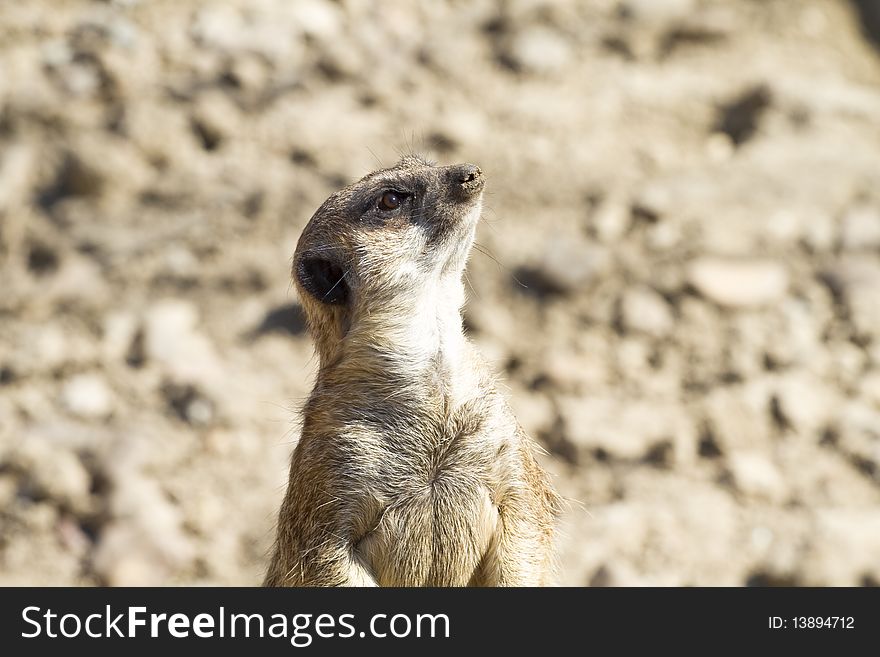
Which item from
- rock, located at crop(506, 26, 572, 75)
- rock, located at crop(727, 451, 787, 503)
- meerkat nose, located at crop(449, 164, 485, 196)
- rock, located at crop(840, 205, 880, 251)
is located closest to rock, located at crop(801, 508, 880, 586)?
rock, located at crop(727, 451, 787, 503)

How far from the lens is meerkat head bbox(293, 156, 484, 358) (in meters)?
3.50

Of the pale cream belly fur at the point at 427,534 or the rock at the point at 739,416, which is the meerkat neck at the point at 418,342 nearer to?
the pale cream belly fur at the point at 427,534

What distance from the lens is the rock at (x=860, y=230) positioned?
6199mm

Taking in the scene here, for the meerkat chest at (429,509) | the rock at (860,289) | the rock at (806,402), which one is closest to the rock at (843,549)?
the rock at (806,402)

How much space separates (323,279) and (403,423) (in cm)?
56

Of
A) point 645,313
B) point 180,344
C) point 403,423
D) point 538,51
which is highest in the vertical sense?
point 538,51

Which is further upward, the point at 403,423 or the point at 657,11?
the point at 657,11

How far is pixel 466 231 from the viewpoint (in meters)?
3.51

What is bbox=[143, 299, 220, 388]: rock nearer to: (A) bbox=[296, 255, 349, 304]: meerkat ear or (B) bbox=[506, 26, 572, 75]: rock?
(A) bbox=[296, 255, 349, 304]: meerkat ear

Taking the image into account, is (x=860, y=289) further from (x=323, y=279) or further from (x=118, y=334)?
(x=118, y=334)

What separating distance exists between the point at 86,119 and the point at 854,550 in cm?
444

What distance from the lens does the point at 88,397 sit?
217 inches

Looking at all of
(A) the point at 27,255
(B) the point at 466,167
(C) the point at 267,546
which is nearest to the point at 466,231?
(B) the point at 466,167

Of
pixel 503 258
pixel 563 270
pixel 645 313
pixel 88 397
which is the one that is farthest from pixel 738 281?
pixel 88 397
